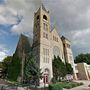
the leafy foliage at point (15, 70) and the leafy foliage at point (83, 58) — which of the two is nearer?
the leafy foliage at point (15, 70)

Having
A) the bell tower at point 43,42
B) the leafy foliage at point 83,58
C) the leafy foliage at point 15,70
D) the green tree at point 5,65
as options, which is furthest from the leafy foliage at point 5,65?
the leafy foliage at point 83,58

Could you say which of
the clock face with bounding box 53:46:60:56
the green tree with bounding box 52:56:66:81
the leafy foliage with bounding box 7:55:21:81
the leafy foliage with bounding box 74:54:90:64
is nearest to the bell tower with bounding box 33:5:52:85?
the green tree with bounding box 52:56:66:81

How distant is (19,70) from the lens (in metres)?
41.6

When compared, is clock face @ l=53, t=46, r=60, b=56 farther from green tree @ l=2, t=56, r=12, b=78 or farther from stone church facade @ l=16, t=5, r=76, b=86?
green tree @ l=2, t=56, r=12, b=78

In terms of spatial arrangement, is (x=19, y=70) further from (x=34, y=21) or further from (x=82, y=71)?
(x=82, y=71)

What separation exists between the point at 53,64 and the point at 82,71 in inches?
895

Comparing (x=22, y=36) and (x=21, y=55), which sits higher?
(x=22, y=36)

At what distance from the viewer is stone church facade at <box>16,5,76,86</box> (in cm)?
3616

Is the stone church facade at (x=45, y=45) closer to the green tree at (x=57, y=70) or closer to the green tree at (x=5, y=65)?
the green tree at (x=57, y=70)

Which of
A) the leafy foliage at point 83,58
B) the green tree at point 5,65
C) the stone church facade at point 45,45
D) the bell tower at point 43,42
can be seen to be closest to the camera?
the bell tower at point 43,42

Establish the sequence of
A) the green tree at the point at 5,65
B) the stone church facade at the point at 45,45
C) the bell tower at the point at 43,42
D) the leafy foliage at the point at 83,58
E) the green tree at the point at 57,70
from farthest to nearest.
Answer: the leafy foliage at the point at 83,58 < the green tree at the point at 5,65 < the green tree at the point at 57,70 < the stone church facade at the point at 45,45 < the bell tower at the point at 43,42

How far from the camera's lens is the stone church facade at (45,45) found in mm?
36156

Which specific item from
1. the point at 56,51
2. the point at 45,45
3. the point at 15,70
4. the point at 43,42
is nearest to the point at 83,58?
the point at 56,51

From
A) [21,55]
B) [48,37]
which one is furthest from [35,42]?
[21,55]
